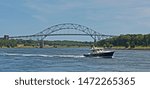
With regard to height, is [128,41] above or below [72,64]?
above

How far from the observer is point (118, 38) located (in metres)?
132

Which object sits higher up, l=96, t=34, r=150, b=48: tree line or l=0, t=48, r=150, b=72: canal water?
l=96, t=34, r=150, b=48: tree line

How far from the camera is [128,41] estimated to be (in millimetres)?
125812

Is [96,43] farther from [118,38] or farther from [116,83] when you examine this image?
[116,83]

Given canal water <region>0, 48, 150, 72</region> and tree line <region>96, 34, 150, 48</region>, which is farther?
tree line <region>96, 34, 150, 48</region>

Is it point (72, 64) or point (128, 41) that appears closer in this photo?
point (72, 64)

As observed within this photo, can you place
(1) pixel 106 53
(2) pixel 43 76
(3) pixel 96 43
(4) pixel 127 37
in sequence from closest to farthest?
(2) pixel 43 76
(1) pixel 106 53
(4) pixel 127 37
(3) pixel 96 43

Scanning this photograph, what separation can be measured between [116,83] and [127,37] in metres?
117

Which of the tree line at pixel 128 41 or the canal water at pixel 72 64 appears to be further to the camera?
the tree line at pixel 128 41

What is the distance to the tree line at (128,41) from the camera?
122625 mm

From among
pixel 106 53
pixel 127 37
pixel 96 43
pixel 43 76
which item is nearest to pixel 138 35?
pixel 127 37

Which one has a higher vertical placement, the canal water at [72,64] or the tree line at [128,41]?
the tree line at [128,41]

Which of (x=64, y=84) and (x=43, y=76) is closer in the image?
(x=64, y=84)

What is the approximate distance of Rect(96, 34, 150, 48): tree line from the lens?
122625 mm
